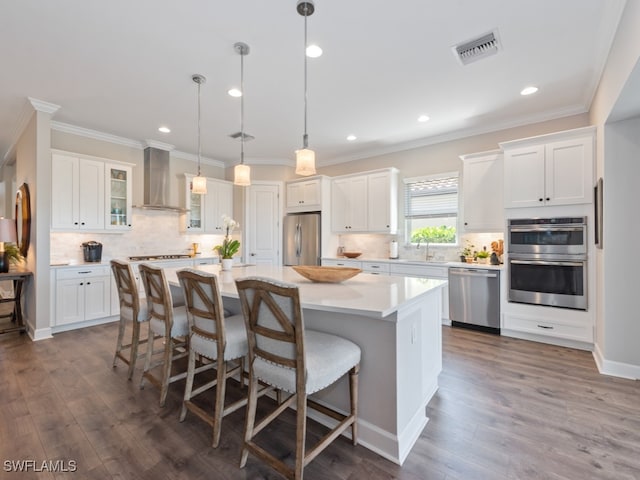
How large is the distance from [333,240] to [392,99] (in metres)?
2.88

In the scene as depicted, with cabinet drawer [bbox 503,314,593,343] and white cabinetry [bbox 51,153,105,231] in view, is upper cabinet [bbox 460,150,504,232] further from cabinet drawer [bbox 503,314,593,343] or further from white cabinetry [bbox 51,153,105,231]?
white cabinetry [bbox 51,153,105,231]

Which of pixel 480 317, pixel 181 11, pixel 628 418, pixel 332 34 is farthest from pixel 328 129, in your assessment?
pixel 628 418

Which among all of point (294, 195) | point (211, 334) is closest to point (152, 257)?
point (294, 195)

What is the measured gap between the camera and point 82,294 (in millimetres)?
4113

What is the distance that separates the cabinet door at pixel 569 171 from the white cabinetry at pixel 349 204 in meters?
2.56

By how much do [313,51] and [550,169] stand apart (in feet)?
9.72

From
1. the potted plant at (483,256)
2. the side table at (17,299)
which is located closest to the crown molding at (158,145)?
the side table at (17,299)

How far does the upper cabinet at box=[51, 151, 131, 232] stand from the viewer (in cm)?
405

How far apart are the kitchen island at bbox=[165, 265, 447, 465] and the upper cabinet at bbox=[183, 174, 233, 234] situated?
387 cm

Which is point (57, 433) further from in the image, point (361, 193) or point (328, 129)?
point (361, 193)

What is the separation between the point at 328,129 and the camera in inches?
176

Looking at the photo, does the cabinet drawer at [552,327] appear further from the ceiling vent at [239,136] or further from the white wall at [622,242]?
the ceiling vent at [239,136]

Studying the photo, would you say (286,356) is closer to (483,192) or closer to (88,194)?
(483,192)

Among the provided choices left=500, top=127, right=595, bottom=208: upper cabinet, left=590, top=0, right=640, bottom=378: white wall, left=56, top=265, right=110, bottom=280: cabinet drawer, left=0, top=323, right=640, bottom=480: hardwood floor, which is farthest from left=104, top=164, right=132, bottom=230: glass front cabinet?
left=590, top=0, right=640, bottom=378: white wall
